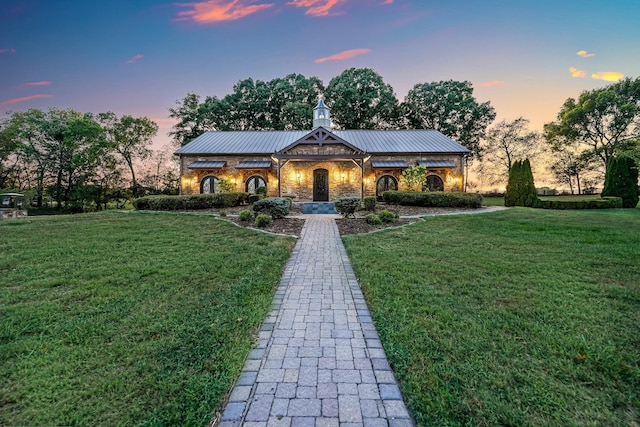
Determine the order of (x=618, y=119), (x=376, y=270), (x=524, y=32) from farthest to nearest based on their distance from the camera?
(x=618, y=119), (x=524, y=32), (x=376, y=270)

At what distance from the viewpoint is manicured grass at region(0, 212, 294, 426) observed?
195cm

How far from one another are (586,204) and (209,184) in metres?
24.4

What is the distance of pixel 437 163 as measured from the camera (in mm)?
19031

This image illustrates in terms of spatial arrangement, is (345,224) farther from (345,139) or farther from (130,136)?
(130,136)

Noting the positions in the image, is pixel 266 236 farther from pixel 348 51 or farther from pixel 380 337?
pixel 348 51

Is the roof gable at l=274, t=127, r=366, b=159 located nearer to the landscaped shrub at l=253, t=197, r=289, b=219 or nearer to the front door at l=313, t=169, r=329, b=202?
the front door at l=313, t=169, r=329, b=202

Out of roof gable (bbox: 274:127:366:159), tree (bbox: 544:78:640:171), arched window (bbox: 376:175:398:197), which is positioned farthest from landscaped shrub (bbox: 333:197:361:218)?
tree (bbox: 544:78:640:171)

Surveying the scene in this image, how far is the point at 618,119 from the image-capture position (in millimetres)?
23703

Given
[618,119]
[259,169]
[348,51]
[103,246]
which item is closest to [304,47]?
[348,51]

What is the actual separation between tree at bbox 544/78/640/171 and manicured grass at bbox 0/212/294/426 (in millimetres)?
32708

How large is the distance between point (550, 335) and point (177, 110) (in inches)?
1304

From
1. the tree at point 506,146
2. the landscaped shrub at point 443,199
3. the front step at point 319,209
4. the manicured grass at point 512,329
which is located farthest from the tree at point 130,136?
the tree at point 506,146

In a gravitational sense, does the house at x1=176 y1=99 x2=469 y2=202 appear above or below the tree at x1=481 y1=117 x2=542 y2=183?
below

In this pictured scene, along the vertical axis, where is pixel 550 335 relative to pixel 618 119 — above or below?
below
